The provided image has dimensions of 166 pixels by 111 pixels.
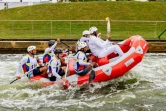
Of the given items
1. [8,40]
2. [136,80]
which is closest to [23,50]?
[8,40]

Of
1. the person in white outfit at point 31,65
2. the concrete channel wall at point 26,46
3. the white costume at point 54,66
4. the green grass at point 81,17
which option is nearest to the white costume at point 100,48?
the white costume at point 54,66

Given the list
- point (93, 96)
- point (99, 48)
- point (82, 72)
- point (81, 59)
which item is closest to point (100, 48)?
point (99, 48)

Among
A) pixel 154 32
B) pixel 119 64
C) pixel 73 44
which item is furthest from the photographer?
pixel 154 32

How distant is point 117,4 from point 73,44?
15894mm

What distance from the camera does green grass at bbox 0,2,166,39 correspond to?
1216 inches

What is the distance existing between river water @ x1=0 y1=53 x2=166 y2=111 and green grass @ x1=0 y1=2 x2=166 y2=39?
1309 cm

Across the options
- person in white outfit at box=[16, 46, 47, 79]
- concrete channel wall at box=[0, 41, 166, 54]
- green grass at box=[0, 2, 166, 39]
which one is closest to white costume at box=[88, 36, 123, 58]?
person in white outfit at box=[16, 46, 47, 79]

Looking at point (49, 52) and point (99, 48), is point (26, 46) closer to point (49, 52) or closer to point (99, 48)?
point (49, 52)

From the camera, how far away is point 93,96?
585 inches

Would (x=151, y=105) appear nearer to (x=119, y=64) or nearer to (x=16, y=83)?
(x=119, y=64)

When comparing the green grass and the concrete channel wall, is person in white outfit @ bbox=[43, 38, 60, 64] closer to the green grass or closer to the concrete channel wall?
the concrete channel wall

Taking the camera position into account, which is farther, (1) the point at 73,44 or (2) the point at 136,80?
(1) the point at 73,44

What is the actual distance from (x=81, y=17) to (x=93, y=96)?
2311cm

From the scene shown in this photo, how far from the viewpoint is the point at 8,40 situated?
87.5ft
